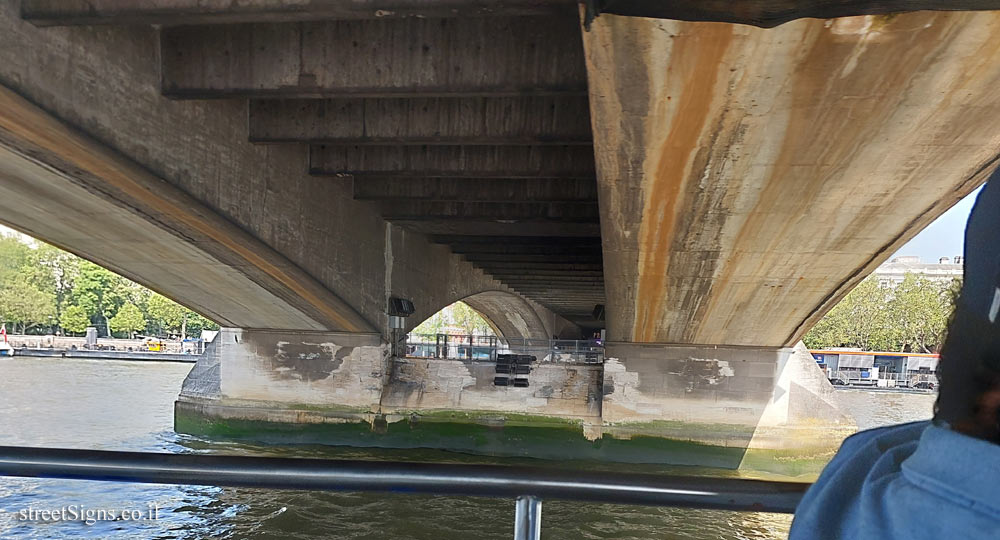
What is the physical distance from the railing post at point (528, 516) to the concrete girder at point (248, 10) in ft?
12.9

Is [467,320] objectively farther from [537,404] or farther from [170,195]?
[170,195]

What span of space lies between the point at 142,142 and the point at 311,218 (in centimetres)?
364

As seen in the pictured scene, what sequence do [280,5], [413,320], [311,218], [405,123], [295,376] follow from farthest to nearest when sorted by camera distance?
[413,320] < [295,376] < [311,218] < [405,123] < [280,5]

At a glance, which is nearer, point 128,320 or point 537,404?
point 537,404

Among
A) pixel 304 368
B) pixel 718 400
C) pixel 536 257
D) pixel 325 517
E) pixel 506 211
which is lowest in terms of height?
pixel 325 517

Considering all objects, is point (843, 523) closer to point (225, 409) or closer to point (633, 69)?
point (633, 69)

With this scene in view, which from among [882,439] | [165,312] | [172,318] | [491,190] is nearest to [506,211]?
[491,190]

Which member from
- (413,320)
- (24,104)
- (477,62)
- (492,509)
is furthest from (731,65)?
(413,320)

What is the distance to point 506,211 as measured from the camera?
36.9 ft

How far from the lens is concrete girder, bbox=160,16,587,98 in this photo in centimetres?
567

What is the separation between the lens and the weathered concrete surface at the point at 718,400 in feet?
42.8

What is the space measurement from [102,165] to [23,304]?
4853cm

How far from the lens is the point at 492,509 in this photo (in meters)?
9.06

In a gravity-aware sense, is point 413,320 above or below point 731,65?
below
